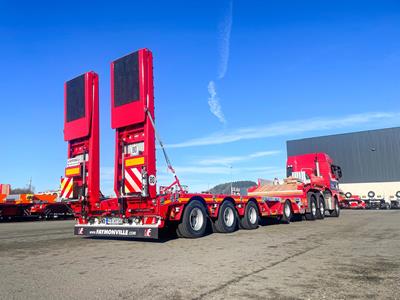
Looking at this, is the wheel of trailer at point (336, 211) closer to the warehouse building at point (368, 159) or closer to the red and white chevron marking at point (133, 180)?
the red and white chevron marking at point (133, 180)

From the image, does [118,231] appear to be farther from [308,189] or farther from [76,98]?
[308,189]

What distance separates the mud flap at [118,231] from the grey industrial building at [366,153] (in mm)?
46952

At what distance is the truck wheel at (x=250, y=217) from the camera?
13.1 meters

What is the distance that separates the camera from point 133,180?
393 inches

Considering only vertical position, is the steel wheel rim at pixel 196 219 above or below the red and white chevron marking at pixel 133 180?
below

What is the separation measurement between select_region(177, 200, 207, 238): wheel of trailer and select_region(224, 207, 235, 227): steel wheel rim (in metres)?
1.37

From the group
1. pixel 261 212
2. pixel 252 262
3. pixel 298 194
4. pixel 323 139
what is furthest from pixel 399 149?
pixel 252 262

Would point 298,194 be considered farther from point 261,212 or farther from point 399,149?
point 399,149

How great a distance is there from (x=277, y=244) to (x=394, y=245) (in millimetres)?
2636

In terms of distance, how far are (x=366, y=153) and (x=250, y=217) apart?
43796 millimetres

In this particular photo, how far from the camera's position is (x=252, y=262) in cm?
652

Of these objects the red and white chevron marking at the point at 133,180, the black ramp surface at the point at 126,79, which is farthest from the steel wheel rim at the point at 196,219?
the black ramp surface at the point at 126,79

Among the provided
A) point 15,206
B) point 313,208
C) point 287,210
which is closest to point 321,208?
point 313,208

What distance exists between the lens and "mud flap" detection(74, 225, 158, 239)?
30.6 feet
